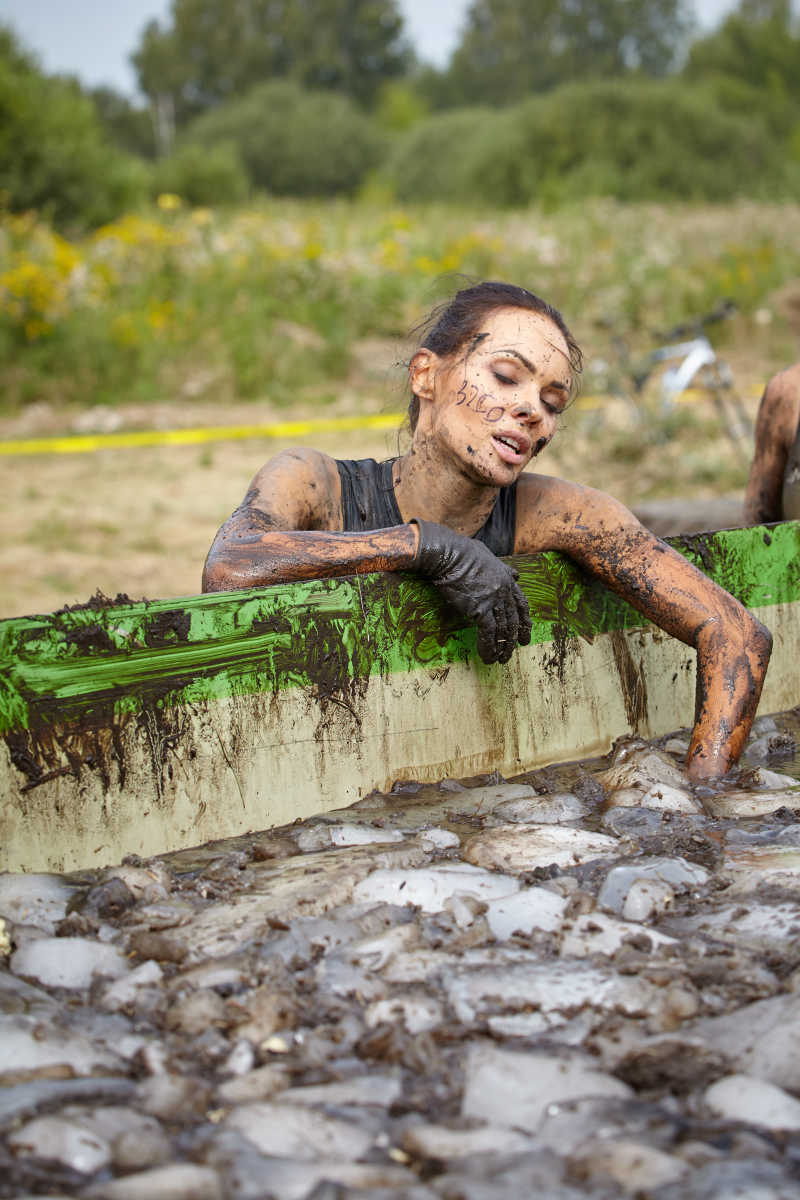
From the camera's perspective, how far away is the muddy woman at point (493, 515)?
2.47m

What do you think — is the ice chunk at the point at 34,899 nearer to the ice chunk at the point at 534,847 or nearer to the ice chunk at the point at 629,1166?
the ice chunk at the point at 534,847

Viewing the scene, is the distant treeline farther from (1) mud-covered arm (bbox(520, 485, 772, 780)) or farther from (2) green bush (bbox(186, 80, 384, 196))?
(1) mud-covered arm (bbox(520, 485, 772, 780))

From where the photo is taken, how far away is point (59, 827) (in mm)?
2098

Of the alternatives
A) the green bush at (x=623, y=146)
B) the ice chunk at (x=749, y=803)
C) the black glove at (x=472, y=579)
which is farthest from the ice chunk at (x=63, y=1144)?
the green bush at (x=623, y=146)

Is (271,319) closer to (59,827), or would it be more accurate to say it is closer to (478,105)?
(59,827)

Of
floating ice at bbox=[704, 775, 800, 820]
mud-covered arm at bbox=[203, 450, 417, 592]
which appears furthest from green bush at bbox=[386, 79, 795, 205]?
floating ice at bbox=[704, 775, 800, 820]

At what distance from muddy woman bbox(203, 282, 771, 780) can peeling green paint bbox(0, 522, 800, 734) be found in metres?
0.09

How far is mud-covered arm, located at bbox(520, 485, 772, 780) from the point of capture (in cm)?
263

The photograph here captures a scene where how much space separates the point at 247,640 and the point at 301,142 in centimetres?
4300

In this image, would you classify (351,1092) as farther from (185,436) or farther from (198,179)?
(198,179)

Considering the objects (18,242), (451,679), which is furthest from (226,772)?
(18,242)

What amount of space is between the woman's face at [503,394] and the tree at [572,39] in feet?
178

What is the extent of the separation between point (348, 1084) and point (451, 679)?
1.22 metres

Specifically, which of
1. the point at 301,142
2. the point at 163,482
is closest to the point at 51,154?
the point at 163,482
